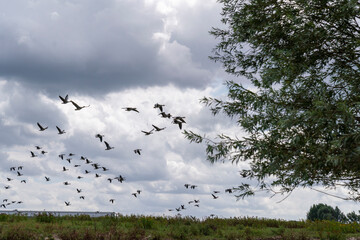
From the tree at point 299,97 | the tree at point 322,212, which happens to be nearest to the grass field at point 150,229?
the tree at point 299,97

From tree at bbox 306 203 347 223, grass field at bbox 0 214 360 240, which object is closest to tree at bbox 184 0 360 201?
grass field at bbox 0 214 360 240

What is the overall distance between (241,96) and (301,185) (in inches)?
158

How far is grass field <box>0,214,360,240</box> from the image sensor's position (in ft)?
46.0

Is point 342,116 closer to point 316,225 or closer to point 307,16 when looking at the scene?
point 307,16

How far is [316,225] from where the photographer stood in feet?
70.7

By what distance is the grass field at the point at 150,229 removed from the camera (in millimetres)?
14027

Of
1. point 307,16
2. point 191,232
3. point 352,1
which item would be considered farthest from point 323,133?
point 191,232

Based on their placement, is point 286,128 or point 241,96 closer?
point 286,128

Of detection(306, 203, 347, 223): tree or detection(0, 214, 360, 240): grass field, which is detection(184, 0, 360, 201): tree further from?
detection(306, 203, 347, 223): tree

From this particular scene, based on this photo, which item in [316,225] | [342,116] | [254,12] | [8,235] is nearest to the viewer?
[342,116]

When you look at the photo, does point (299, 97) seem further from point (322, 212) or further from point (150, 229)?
point (322, 212)

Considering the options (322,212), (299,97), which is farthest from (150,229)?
(322,212)

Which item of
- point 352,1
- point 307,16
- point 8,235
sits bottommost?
point 8,235

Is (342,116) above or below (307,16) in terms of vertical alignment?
below
